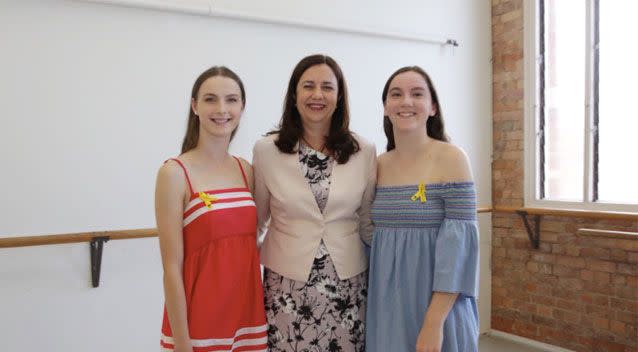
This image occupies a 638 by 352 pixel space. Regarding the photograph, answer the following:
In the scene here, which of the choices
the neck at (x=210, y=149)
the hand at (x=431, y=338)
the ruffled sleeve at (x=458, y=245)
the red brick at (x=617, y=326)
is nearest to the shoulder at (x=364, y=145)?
the ruffled sleeve at (x=458, y=245)

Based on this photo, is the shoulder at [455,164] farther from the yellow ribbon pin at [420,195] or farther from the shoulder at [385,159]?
the shoulder at [385,159]

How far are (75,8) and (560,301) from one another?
134 inches

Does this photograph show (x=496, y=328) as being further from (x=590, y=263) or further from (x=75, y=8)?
(x=75, y=8)

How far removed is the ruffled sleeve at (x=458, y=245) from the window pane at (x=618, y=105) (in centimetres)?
225

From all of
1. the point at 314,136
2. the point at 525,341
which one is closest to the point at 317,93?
the point at 314,136

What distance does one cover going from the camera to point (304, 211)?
166 cm

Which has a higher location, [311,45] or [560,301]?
[311,45]

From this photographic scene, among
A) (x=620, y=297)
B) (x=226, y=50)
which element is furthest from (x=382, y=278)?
(x=620, y=297)

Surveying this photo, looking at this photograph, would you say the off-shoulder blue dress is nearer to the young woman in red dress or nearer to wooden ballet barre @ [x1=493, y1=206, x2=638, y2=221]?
the young woman in red dress

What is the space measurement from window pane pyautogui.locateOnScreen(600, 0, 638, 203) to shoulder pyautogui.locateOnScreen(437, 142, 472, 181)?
2223mm

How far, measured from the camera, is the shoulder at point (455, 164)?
1600 millimetres

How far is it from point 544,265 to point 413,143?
243 cm

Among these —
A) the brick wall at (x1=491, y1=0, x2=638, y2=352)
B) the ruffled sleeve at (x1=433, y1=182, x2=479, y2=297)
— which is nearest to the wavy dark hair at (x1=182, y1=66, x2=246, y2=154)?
the ruffled sleeve at (x1=433, y1=182, x2=479, y2=297)

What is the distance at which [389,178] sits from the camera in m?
1.77
